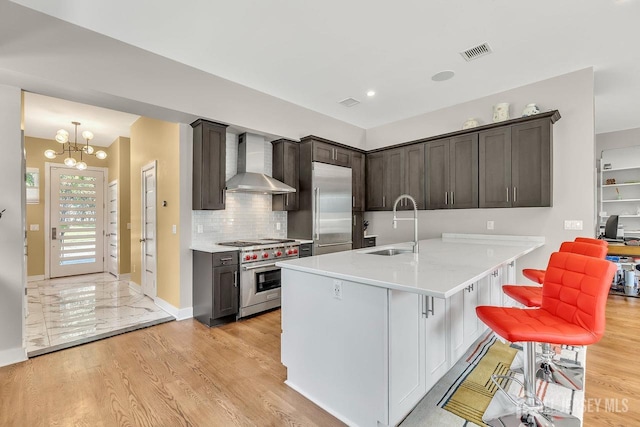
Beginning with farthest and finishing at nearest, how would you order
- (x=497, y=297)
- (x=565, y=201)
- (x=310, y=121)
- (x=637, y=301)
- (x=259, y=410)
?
(x=310, y=121) → (x=637, y=301) → (x=565, y=201) → (x=497, y=297) → (x=259, y=410)

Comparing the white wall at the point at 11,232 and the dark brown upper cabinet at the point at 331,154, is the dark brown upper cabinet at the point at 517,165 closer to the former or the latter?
the dark brown upper cabinet at the point at 331,154

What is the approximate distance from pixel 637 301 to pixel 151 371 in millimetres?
6511

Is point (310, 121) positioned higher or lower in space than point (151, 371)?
higher

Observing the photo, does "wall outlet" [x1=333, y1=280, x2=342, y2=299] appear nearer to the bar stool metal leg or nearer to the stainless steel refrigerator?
the bar stool metal leg

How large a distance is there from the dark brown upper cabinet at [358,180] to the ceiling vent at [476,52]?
2.47m

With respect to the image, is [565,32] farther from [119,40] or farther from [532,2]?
[119,40]

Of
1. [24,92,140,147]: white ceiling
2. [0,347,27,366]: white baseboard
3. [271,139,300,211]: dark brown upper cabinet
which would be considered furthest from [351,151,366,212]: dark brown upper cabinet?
[0,347,27,366]: white baseboard

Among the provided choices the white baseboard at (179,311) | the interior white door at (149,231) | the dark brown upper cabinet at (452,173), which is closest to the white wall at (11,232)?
the white baseboard at (179,311)

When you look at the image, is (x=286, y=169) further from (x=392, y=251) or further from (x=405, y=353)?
(x=405, y=353)

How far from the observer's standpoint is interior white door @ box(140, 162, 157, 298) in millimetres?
4523

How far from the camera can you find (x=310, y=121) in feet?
16.6

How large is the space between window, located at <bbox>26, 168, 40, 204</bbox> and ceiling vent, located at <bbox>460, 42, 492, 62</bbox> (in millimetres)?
8176

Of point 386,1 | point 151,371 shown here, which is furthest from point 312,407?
point 386,1

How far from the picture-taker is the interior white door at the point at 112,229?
21.0 feet
